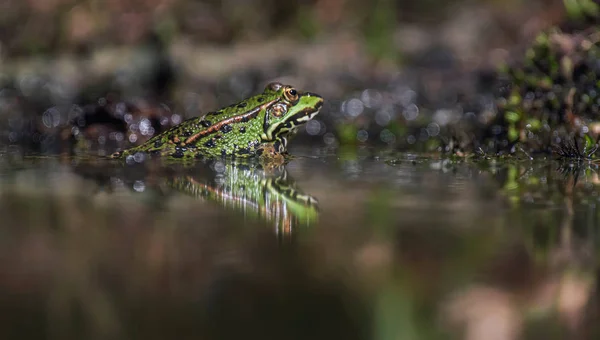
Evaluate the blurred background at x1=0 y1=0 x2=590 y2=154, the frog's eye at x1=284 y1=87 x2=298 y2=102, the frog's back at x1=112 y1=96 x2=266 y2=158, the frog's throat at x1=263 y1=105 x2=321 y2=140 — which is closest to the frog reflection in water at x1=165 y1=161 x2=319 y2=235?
the frog's back at x1=112 y1=96 x2=266 y2=158

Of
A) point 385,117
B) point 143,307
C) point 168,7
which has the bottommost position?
point 143,307

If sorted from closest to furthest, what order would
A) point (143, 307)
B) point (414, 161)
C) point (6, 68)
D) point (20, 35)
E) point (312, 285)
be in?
1. point (143, 307)
2. point (312, 285)
3. point (414, 161)
4. point (6, 68)
5. point (20, 35)

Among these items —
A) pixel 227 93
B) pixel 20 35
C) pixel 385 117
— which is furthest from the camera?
pixel 20 35

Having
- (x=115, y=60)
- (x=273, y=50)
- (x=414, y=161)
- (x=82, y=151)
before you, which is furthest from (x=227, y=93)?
(x=414, y=161)

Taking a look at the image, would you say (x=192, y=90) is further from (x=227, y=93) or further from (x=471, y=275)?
(x=471, y=275)

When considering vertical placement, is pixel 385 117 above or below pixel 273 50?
below

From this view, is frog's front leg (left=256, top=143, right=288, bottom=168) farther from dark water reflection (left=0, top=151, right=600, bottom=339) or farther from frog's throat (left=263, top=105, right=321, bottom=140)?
dark water reflection (left=0, top=151, right=600, bottom=339)

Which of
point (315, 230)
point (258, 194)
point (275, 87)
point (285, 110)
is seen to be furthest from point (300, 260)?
point (275, 87)
